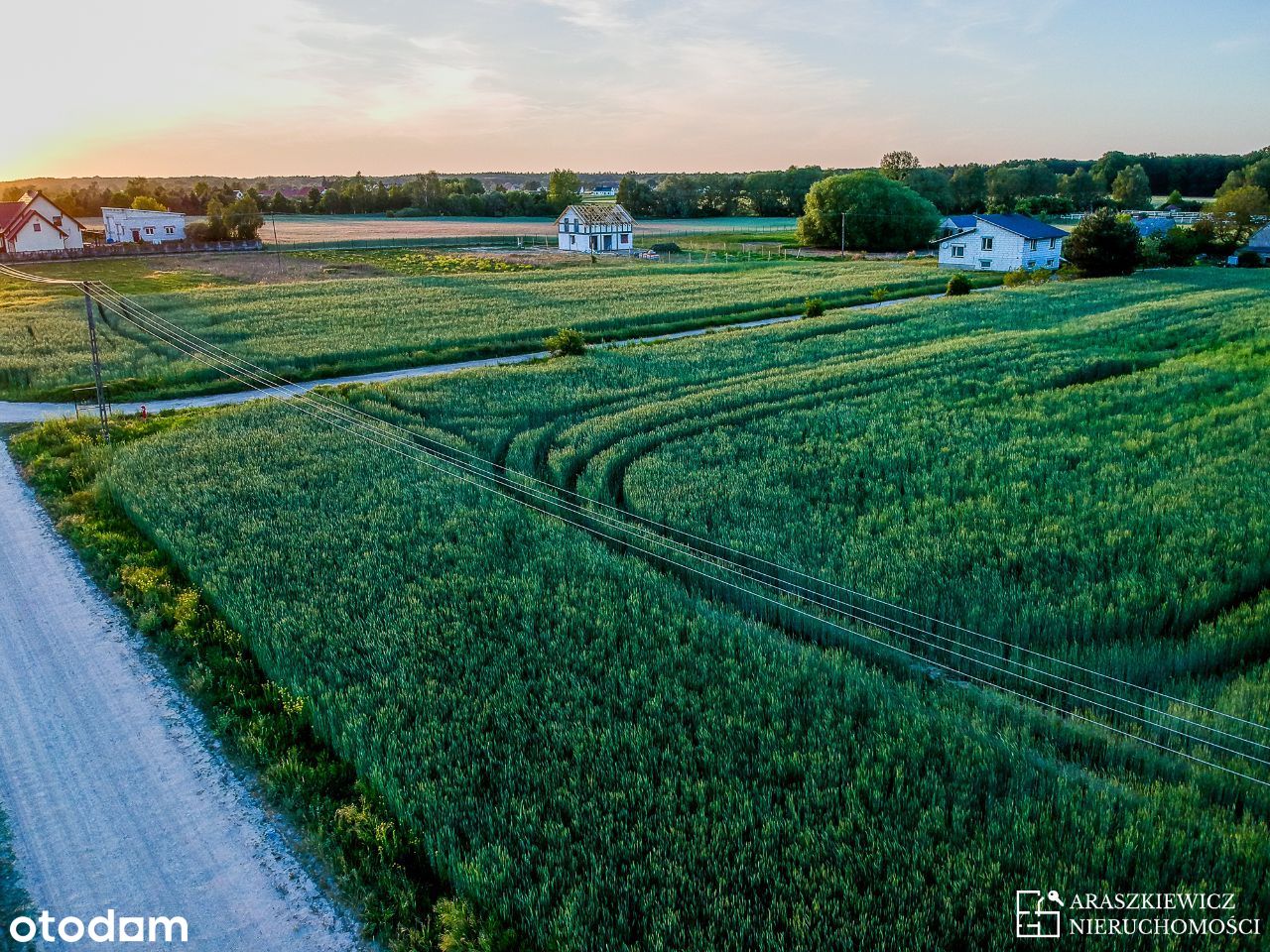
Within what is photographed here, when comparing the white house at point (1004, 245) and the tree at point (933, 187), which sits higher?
the tree at point (933, 187)

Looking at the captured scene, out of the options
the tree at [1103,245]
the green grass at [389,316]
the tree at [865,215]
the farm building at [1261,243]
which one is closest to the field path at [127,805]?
the green grass at [389,316]

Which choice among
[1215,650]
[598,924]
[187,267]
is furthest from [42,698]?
[187,267]

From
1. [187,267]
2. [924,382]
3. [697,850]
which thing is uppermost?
[187,267]

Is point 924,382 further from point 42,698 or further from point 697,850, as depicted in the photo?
point 42,698

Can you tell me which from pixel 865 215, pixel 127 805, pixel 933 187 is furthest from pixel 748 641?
pixel 933 187

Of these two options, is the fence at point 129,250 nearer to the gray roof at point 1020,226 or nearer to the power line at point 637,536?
the power line at point 637,536

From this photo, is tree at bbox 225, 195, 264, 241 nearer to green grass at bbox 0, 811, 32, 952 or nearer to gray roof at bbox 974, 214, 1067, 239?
gray roof at bbox 974, 214, 1067, 239

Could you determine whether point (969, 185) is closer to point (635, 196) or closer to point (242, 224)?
point (635, 196)

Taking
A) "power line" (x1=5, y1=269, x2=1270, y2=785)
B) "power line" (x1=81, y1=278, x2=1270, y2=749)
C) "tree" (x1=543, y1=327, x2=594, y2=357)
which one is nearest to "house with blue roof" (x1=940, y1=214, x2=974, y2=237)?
"tree" (x1=543, y1=327, x2=594, y2=357)
